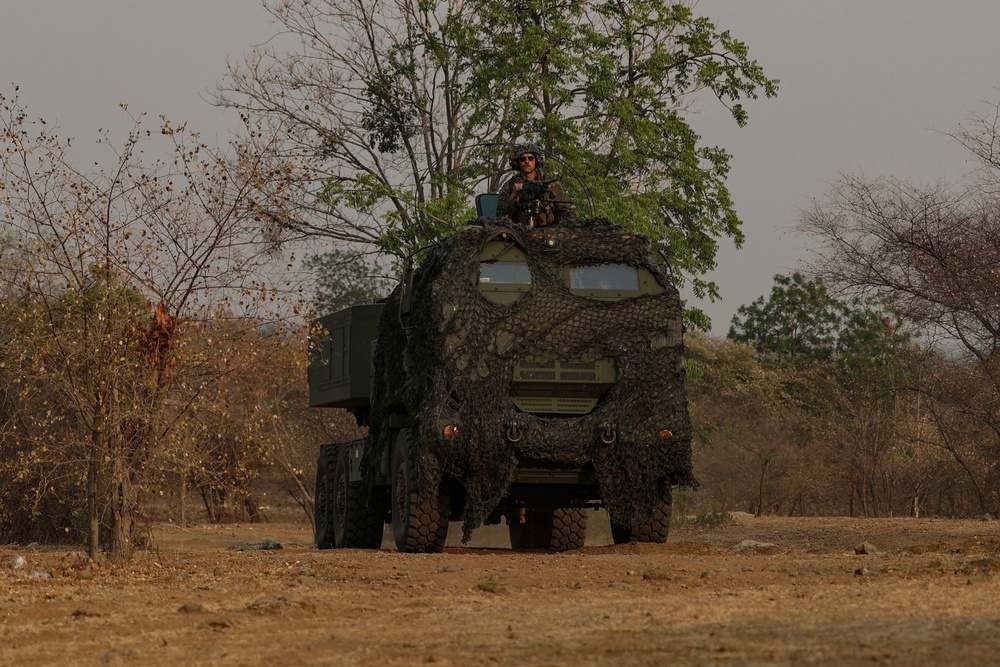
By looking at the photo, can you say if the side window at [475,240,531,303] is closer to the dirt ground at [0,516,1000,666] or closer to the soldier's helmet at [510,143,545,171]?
the soldier's helmet at [510,143,545,171]

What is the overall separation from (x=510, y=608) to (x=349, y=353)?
Result: 10.3 metres

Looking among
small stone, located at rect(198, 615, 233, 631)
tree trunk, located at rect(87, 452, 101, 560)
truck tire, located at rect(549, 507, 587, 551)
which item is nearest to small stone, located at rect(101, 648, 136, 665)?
small stone, located at rect(198, 615, 233, 631)

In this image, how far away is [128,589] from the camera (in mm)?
11969

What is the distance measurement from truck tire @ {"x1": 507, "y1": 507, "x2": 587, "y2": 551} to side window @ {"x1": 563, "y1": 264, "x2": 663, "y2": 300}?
458cm

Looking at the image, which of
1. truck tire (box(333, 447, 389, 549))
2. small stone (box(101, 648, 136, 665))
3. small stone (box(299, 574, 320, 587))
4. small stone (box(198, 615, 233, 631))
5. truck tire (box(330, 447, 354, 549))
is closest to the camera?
small stone (box(101, 648, 136, 665))

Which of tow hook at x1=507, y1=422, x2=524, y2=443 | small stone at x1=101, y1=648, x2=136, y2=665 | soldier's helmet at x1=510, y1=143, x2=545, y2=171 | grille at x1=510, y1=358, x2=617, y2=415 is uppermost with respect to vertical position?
soldier's helmet at x1=510, y1=143, x2=545, y2=171

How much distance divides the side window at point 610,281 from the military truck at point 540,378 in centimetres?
1

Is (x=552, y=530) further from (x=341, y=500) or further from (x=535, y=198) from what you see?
(x=535, y=198)

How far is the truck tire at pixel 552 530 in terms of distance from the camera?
19719 millimetres

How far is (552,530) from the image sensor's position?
19.9 metres

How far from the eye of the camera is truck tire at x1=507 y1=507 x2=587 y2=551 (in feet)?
64.7

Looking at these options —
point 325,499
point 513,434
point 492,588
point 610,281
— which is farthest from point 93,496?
point 325,499

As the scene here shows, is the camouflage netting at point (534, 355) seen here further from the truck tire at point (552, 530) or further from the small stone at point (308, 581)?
the truck tire at point (552, 530)

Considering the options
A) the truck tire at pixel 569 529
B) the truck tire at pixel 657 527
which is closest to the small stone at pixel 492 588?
the truck tire at pixel 657 527
